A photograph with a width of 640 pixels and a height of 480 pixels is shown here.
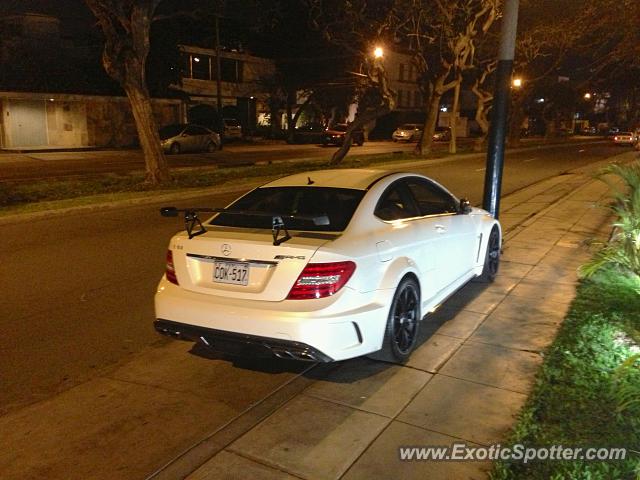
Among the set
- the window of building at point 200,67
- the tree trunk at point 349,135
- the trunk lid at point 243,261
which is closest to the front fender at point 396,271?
the trunk lid at point 243,261

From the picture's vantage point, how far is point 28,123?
1236 inches

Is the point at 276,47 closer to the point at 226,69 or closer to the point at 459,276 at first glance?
the point at 226,69

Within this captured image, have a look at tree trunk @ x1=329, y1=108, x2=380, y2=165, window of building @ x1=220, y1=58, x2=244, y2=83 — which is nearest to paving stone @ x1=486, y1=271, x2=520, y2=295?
tree trunk @ x1=329, y1=108, x2=380, y2=165

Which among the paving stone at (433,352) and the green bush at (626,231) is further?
the green bush at (626,231)

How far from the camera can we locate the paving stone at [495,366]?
447 centimetres

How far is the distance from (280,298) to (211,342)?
63 centimetres

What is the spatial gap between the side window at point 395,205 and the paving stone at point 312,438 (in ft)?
5.33

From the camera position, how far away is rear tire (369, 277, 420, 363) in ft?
15.2

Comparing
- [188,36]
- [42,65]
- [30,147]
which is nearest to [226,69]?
[188,36]

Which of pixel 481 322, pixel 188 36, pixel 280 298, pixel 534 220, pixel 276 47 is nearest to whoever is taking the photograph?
pixel 280 298

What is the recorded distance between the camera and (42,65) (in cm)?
3569

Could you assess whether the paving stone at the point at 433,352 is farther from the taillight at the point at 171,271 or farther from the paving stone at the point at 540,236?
the paving stone at the point at 540,236

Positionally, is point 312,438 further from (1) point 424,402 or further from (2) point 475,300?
(2) point 475,300

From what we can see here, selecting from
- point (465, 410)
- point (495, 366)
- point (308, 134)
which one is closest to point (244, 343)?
point (465, 410)
